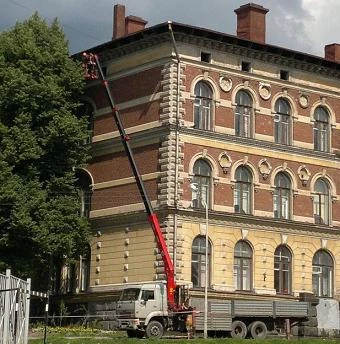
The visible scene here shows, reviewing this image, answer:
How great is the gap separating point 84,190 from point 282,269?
13.5m

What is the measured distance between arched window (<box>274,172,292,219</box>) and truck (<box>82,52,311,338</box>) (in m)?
8.31

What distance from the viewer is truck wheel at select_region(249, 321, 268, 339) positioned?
158 ft

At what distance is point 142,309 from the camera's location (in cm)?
4597

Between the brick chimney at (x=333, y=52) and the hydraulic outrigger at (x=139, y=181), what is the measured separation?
54.9ft

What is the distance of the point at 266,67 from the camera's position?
191 ft

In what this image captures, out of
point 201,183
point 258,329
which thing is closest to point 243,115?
point 201,183

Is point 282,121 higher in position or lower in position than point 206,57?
lower

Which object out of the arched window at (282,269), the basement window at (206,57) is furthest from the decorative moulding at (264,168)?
the basement window at (206,57)

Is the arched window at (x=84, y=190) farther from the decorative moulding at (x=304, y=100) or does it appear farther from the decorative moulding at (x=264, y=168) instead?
the decorative moulding at (x=304, y=100)

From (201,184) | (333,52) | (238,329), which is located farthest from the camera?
(333,52)

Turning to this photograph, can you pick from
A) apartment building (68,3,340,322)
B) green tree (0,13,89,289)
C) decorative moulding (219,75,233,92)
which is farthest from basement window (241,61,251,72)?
green tree (0,13,89,289)

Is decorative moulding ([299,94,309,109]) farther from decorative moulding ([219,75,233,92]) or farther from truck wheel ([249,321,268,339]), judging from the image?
truck wheel ([249,321,268,339])

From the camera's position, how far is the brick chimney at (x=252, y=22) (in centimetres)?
5866

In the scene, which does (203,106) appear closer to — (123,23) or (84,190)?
(123,23)
